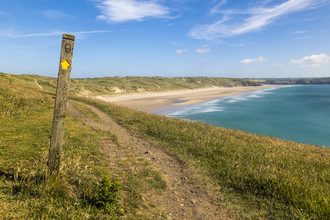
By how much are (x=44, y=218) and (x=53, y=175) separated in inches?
42.5

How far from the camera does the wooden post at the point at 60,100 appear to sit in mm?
3914

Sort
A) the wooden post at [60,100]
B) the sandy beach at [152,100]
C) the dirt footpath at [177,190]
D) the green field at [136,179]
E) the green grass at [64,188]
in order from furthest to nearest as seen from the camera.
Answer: the sandy beach at [152,100], the dirt footpath at [177,190], the wooden post at [60,100], the green field at [136,179], the green grass at [64,188]

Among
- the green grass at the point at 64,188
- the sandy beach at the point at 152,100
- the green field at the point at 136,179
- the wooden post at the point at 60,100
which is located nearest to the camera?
the green grass at the point at 64,188

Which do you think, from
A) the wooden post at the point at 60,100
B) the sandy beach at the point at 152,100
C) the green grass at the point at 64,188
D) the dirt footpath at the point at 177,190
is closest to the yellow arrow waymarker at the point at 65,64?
the wooden post at the point at 60,100

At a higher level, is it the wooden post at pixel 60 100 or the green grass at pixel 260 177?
the wooden post at pixel 60 100

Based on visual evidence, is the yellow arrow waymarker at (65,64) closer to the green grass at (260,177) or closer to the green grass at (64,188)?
the green grass at (64,188)

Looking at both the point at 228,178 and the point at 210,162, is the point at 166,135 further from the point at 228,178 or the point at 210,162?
the point at 228,178

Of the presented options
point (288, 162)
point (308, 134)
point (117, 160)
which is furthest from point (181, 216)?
point (308, 134)

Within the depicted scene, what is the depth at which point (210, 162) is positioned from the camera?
7.91 metres

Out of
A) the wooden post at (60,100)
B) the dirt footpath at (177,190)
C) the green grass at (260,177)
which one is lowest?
the dirt footpath at (177,190)

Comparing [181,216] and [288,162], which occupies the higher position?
[288,162]

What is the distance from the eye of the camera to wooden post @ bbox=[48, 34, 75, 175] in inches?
154

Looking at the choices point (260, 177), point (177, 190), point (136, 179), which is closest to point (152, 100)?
point (136, 179)

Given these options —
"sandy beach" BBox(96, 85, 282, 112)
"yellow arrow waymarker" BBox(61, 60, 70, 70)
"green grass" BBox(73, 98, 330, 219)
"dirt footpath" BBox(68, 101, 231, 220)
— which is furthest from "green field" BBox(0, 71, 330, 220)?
"sandy beach" BBox(96, 85, 282, 112)
